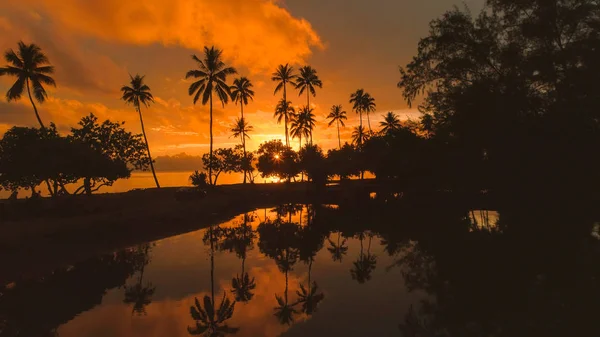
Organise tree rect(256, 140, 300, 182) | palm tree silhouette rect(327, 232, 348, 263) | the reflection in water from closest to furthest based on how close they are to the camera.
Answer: the reflection in water < palm tree silhouette rect(327, 232, 348, 263) < tree rect(256, 140, 300, 182)

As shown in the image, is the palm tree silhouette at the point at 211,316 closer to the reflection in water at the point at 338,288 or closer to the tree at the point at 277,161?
the reflection in water at the point at 338,288

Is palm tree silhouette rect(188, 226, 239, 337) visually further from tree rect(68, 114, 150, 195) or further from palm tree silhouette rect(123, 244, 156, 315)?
tree rect(68, 114, 150, 195)

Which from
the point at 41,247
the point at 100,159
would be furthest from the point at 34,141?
the point at 41,247

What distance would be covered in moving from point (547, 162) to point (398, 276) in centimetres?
1297

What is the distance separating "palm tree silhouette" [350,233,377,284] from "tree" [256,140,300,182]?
5544cm

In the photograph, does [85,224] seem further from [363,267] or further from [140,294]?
[363,267]

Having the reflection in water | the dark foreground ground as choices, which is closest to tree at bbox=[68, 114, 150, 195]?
the dark foreground ground

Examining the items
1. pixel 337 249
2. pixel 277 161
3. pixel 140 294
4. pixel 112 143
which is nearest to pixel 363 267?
pixel 337 249

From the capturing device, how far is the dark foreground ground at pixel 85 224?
57.7 ft

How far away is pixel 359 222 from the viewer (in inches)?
1222

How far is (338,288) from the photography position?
13.3 metres

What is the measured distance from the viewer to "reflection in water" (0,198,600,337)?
955 cm

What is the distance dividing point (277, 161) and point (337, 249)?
189ft

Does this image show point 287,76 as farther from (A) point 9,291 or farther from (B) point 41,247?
(A) point 9,291
